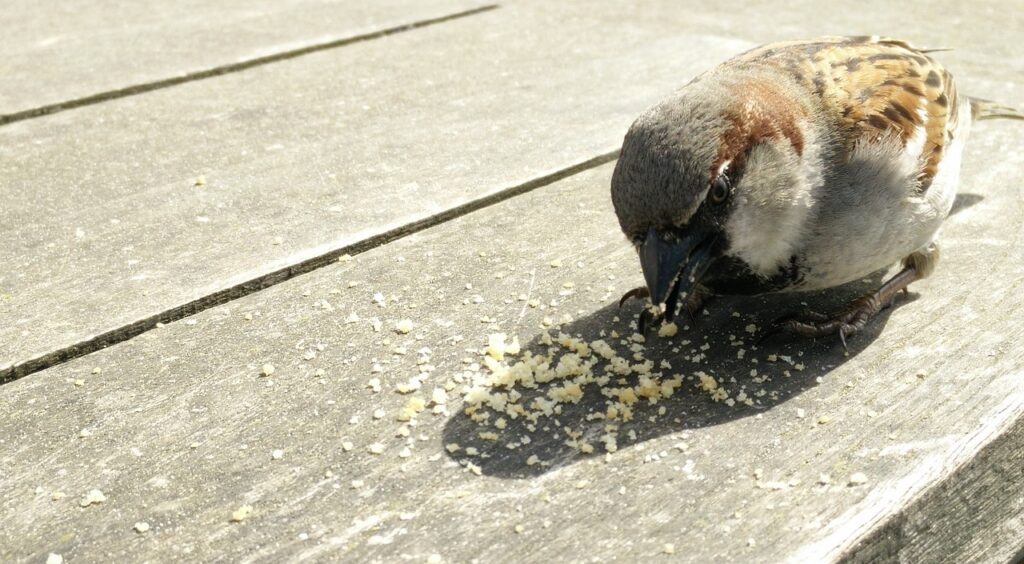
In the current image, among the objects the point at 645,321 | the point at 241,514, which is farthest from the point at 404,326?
the point at 241,514

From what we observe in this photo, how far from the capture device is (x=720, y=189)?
2.01 metres

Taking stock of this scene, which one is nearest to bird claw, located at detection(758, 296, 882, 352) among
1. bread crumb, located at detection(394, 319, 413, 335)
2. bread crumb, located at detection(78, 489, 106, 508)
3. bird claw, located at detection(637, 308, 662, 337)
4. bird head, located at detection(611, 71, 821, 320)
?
bird head, located at detection(611, 71, 821, 320)

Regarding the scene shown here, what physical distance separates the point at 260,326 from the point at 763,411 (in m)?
1.02

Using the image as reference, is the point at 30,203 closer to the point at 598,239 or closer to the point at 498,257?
the point at 498,257

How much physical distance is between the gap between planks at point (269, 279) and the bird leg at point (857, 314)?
2.86 feet

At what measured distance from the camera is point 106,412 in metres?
1.87

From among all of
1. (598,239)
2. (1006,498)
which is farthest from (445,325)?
(1006,498)

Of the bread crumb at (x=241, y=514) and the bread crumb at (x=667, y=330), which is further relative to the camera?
the bread crumb at (x=667, y=330)

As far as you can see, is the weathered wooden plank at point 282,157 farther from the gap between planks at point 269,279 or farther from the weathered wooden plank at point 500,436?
the weathered wooden plank at point 500,436

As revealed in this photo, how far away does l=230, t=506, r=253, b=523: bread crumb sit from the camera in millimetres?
1582

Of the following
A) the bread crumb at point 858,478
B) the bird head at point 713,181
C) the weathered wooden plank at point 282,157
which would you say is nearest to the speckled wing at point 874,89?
the bird head at point 713,181

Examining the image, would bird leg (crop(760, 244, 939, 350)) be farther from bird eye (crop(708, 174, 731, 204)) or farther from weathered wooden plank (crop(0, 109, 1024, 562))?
bird eye (crop(708, 174, 731, 204))

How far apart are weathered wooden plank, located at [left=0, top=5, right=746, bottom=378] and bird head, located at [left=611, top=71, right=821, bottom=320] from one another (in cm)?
80

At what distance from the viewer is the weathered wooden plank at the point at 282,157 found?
233cm
